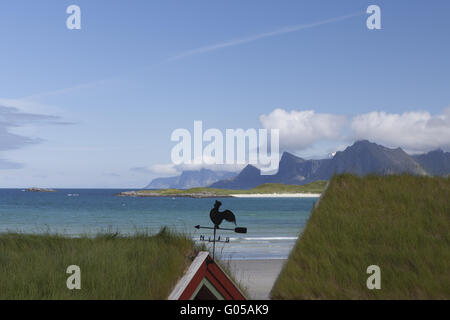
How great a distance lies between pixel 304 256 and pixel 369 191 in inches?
122

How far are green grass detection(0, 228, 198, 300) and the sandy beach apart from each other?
11.7 ft

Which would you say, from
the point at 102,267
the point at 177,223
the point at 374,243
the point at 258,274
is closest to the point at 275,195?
the point at 177,223

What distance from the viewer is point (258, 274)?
19.3m

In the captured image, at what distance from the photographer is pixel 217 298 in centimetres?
732

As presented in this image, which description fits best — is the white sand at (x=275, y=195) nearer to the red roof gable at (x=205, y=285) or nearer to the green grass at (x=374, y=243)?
the green grass at (x=374, y=243)

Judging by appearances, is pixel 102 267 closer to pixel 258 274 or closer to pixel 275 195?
pixel 258 274

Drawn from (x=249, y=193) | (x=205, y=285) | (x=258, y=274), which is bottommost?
(x=249, y=193)

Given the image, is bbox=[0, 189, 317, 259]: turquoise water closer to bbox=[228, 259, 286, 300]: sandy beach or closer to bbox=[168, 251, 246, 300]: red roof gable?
bbox=[228, 259, 286, 300]: sandy beach

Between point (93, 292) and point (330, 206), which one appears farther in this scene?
point (330, 206)

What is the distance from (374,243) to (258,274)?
8.84 meters

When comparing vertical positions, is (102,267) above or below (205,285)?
below

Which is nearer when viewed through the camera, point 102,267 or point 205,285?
point 205,285
